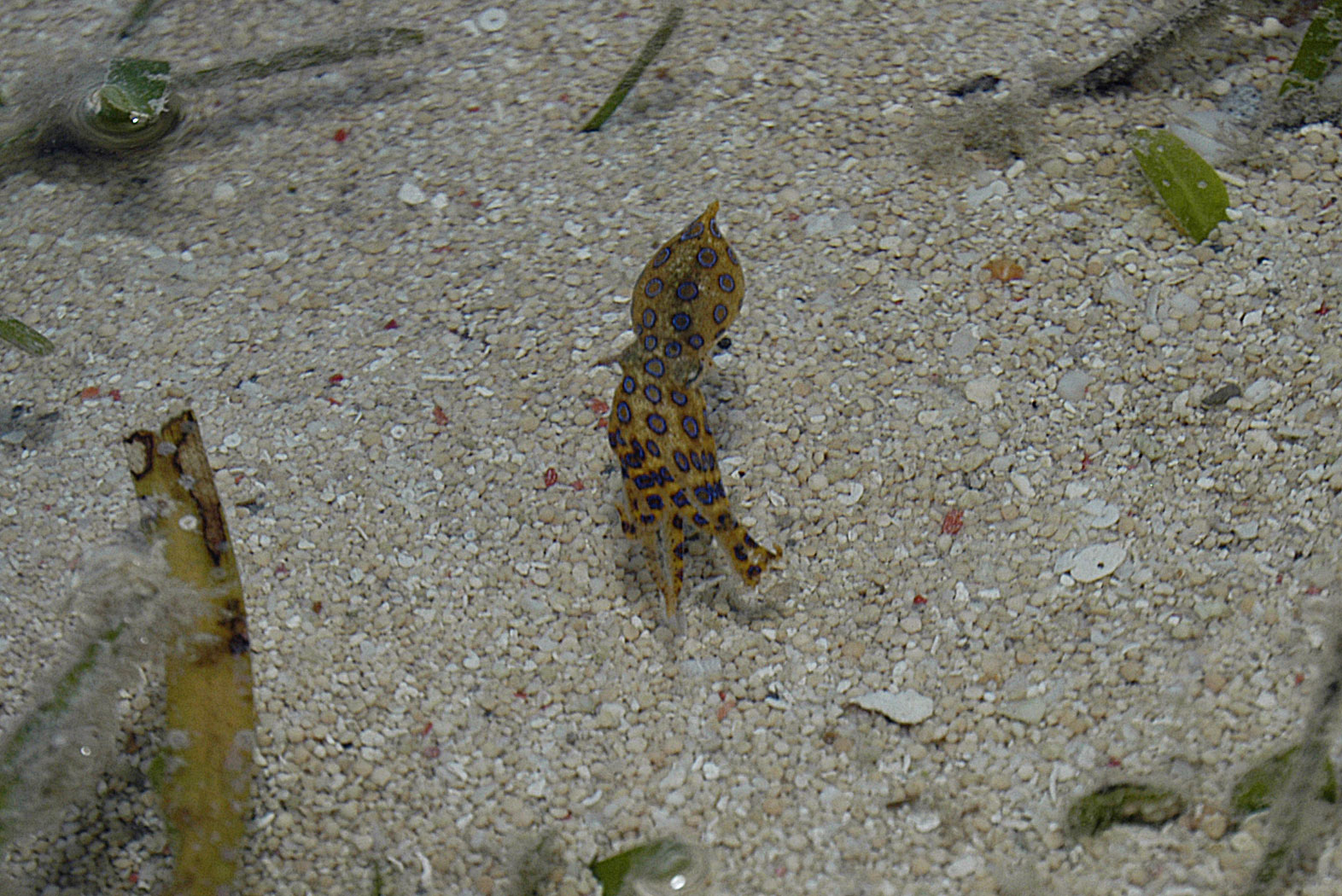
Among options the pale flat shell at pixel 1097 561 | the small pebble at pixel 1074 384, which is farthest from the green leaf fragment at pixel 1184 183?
the pale flat shell at pixel 1097 561

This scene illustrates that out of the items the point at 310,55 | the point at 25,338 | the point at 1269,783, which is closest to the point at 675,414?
the point at 1269,783

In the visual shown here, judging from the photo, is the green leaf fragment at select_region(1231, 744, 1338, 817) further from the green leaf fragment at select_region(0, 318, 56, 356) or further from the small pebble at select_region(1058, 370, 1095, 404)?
the green leaf fragment at select_region(0, 318, 56, 356)

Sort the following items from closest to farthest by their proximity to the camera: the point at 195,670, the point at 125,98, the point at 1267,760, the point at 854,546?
the point at 1267,760
the point at 195,670
the point at 854,546
the point at 125,98

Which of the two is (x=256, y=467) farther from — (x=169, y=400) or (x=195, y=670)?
(x=195, y=670)

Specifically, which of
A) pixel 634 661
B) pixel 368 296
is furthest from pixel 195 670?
pixel 368 296

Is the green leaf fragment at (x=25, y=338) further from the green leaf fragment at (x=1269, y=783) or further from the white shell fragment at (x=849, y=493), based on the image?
the green leaf fragment at (x=1269, y=783)

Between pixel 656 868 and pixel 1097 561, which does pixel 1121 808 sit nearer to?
pixel 1097 561

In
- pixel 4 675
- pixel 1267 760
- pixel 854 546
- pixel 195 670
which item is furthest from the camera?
pixel 854 546
